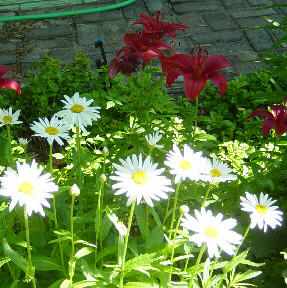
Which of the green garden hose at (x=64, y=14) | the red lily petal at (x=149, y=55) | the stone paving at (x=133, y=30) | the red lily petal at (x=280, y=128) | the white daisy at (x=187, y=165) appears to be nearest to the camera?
the white daisy at (x=187, y=165)

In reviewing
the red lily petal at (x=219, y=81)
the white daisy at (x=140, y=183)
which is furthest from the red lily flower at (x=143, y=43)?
the white daisy at (x=140, y=183)

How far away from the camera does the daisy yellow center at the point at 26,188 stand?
891mm

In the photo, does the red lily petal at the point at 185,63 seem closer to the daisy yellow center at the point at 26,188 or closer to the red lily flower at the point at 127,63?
the red lily flower at the point at 127,63

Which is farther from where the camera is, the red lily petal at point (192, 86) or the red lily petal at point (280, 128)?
the red lily petal at point (280, 128)

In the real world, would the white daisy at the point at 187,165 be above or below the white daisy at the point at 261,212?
above

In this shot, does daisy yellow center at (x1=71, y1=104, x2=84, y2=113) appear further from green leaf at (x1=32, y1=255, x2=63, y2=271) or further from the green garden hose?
the green garden hose

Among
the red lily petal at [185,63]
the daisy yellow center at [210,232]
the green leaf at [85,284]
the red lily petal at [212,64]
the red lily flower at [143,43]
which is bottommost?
the green leaf at [85,284]

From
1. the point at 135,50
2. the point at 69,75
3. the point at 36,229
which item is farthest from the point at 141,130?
the point at 69,75

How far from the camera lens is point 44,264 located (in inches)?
48.3

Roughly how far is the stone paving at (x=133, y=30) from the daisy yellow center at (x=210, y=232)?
2.35 meters

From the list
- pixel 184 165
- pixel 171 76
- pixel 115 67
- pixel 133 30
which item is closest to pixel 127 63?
pixel 115 67

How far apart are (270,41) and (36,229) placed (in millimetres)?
2855

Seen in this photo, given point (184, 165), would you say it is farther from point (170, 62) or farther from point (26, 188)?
point (170, 62)

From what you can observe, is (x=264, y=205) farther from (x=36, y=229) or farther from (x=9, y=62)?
(x=9, y=62)
